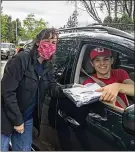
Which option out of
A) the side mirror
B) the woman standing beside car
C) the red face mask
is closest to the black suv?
the side mirror

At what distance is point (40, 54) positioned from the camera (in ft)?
10.1

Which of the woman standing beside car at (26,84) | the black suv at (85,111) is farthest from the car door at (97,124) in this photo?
the woman standing beside car at (26,84)

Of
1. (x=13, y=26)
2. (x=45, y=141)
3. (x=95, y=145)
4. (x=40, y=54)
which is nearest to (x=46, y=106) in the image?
(x=45, y=141)

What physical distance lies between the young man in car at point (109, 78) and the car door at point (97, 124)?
0.09 m

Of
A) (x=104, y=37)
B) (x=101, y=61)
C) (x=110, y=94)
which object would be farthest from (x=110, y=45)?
(x=110, y=94)

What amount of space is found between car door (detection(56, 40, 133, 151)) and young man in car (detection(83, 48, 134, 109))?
0.09 m

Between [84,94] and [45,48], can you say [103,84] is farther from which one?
[45,48]

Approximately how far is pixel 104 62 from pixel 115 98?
43 centimetres

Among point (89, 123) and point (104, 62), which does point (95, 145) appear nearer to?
point (89, 123)

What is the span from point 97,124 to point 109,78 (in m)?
0.54

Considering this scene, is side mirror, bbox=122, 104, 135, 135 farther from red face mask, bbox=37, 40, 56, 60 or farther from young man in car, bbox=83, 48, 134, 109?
red face mask, bbox=37, 40, 56, 60

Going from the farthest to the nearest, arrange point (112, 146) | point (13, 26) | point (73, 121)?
point (13, 26)
point (73, 121)
point (112, 146)

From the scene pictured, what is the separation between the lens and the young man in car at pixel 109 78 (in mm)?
2777

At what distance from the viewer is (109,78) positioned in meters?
Result: 3.13
